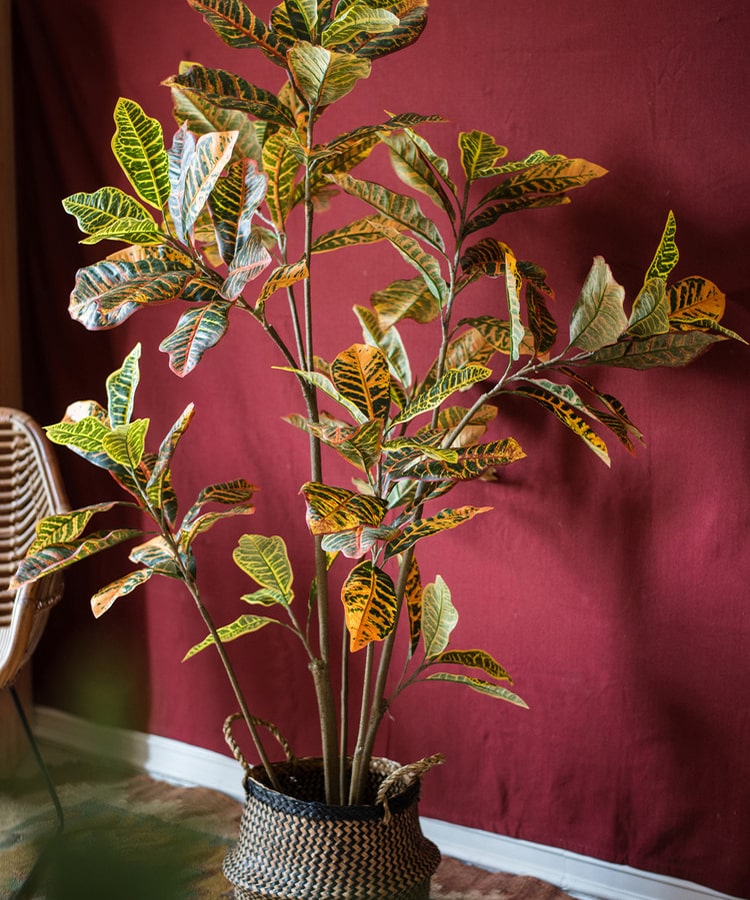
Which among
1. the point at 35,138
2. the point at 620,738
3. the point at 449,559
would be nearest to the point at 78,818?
the point at 449,559

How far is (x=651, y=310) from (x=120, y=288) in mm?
750

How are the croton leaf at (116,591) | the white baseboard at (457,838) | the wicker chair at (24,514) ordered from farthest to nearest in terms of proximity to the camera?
the wicker chair at (24,514)
the white baseboard at (457,838)
the croton leaf at (116,591)

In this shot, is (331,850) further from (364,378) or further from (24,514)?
(24,514)

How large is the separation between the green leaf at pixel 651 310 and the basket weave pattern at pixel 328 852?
0.81m

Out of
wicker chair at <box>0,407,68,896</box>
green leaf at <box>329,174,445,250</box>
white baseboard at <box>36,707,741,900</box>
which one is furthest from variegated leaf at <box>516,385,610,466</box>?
wicker chair at <box>0,407,68,896</box>

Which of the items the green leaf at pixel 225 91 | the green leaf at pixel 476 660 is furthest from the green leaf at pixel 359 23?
the green leaf at pixel 476 660

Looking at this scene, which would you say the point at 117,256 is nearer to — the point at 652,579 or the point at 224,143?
the point at 224,143

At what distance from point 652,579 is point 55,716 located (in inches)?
65.6

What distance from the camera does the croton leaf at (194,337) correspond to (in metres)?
1.16

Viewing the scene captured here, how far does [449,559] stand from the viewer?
72.3 inches

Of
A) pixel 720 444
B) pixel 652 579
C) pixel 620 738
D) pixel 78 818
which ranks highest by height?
pixel 720 444

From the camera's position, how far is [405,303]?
159 cm

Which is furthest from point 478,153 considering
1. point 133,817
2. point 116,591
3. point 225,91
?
point 133,817

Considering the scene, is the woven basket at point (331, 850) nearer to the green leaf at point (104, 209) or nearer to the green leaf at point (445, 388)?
the green leaf at point (445, 388)
